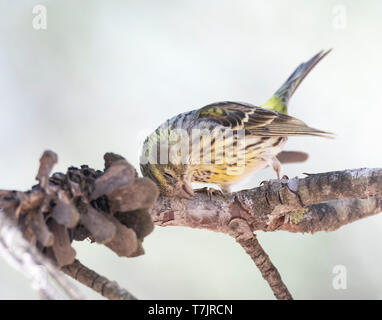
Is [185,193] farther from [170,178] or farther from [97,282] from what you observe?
[97,282]

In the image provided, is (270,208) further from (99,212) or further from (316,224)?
(99,212)

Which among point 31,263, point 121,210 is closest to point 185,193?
point 121,210

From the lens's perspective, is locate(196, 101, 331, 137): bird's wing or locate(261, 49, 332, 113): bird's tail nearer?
locate(196, 101, 331, 137): bird's wing

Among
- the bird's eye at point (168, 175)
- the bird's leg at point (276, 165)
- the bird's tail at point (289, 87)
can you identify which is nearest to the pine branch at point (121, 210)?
the bird's eye at point (168, 175)

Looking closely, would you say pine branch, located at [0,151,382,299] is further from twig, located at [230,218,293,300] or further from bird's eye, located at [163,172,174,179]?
bird's eye, located at [163,172,174,179]

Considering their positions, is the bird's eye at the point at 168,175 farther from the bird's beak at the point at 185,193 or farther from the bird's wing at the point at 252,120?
the bird's wing at the point at 252,120

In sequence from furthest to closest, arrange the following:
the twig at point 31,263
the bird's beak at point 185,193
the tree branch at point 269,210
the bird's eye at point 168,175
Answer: the bird's eye at point 168,175 → the bird's beak at point 185,193 → the tree branch at point 269,210 → the twig at point 31,263

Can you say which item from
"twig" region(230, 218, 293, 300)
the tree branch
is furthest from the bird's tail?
"twig" region(230, 218, 293, 300)

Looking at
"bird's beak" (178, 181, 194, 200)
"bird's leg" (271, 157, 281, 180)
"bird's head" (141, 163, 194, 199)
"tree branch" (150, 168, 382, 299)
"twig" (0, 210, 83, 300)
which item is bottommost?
"twig" (0, 210, 83, 300)
